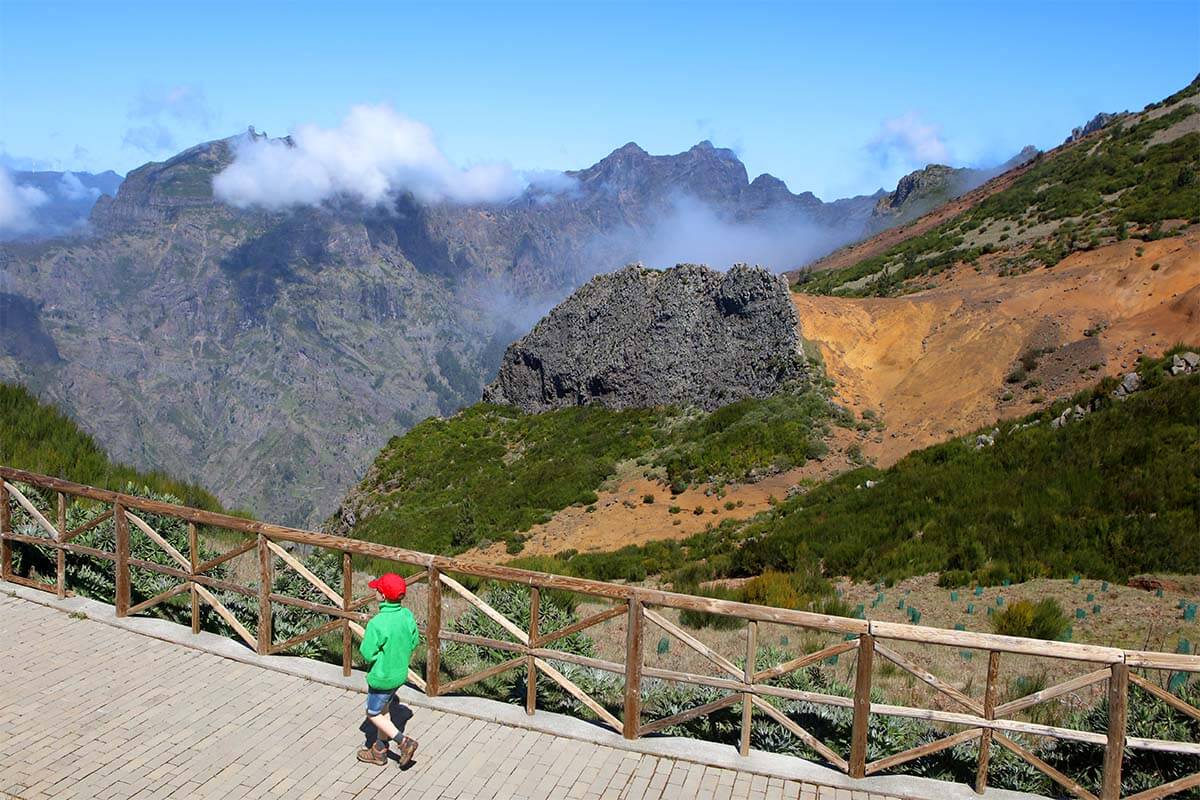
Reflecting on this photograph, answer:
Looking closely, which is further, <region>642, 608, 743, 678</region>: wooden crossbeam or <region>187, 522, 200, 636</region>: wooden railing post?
<region>187, 522, 200, 636</region>: wooden railing post

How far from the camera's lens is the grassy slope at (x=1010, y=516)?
588 inches

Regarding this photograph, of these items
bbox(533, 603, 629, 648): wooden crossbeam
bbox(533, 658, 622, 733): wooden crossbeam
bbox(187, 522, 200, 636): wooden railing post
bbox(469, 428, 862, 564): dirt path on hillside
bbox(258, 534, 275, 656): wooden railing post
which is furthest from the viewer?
bbox(469, 428, 862, 564): dirt path on hillside

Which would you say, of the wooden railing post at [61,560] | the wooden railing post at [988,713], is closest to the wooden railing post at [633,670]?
the wooden railing post at [988,713]

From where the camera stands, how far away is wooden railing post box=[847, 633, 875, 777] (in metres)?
6.46

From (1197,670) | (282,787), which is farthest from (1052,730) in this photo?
(282,787)

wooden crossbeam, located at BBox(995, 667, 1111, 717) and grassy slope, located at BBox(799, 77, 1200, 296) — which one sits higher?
grassy slope, located at BBox(799, 77, 1200, 296)

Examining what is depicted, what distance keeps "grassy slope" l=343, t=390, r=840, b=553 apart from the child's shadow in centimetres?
2000

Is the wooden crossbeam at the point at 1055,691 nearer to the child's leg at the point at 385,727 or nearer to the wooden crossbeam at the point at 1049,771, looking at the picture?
the wooden crossbeam at the point at 1049,771

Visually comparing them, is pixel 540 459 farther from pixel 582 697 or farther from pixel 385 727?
pixel 385 727

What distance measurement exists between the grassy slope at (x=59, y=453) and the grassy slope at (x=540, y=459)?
1156cm

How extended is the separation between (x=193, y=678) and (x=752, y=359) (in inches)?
1092

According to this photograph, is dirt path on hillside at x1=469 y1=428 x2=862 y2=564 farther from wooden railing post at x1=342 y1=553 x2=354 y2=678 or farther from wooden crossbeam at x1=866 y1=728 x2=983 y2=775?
wooden crossbeam at x1=866 y1=728 x2=983 y2=775

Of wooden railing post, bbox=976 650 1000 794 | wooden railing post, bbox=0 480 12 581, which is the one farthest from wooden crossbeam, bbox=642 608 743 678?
wooden railing post, bbox=0 480 12 581

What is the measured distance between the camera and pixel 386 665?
6684 mm
